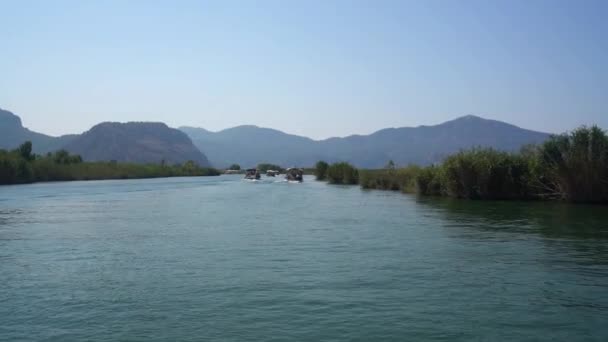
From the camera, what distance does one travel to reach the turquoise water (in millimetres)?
12125

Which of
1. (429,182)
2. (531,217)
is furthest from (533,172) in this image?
(531,217)

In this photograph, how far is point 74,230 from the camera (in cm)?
2892

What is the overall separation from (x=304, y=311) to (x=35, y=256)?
12.5 meters

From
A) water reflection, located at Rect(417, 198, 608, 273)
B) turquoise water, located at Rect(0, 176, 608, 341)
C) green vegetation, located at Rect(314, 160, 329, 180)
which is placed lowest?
turquoise water, located at Rect(0, 176, 608, 341)

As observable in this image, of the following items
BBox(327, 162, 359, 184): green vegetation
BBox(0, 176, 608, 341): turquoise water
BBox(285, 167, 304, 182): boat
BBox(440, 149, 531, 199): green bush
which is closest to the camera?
BBox(0, 176, 608, 341): turquoise water

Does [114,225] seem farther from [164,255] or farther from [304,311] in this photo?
[304,311]

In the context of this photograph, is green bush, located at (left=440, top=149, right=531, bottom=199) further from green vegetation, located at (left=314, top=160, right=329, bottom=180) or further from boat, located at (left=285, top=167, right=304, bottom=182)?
green vegetation, located at (left=314, top=160, right=329, bottom=180)

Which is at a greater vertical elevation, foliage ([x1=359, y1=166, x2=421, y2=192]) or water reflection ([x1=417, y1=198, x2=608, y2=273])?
foliage ([x1=359, y1=166, x2=421, y2=192])

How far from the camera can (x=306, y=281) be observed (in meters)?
16.3

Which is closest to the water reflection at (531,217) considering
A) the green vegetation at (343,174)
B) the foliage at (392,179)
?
the foliage at (392,179)

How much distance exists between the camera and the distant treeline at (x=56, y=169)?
299 feet

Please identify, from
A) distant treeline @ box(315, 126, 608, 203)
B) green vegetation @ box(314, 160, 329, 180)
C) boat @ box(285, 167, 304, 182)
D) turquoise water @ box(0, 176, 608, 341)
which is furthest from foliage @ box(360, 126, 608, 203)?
green vegetation @ box(314, 160, 329, 180)

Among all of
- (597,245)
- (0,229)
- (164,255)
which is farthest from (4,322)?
(597,245)

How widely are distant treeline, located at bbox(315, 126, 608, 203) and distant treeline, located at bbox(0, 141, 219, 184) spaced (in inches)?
2536
